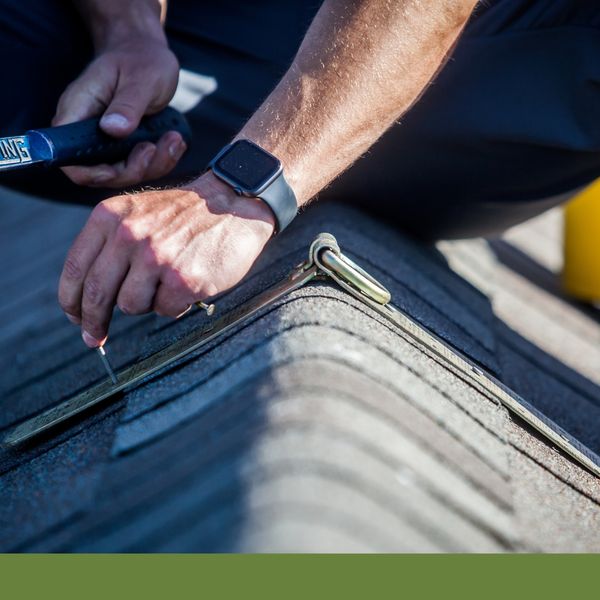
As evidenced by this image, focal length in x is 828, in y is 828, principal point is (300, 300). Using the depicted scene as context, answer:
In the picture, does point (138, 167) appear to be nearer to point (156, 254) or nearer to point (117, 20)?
point (117, 20)

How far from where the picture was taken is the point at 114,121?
1643 mm

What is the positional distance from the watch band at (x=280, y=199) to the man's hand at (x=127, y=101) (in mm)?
497

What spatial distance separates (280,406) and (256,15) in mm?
→ 1188

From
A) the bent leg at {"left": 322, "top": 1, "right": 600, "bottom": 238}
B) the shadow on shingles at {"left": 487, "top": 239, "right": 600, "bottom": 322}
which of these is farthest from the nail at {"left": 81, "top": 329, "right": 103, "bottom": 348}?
the shadow on shingles at {"left": 487, "top": 239, "right": 600, "bottom": 322}

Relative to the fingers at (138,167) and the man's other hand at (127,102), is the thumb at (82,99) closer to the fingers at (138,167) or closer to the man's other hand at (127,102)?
the man's other hand at (127,102)

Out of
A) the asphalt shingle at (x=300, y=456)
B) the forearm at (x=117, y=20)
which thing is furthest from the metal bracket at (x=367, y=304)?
the forearm at (x=117, y=20)

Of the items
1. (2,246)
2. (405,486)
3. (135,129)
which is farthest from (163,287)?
(2,246)

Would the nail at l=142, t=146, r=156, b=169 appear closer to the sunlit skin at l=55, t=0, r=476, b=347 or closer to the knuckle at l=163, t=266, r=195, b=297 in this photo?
the sunlit skin at l=55, t=0, r=476, b=347

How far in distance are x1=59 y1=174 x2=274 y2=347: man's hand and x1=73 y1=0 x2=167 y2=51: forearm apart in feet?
2.53

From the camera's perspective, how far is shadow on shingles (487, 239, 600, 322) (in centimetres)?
265

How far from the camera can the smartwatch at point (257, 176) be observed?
129cm

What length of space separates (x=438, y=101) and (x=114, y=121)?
0.67m

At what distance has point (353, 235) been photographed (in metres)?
1.66

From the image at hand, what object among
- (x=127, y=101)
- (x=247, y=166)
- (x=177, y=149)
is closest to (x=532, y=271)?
(x=177, y=149)
